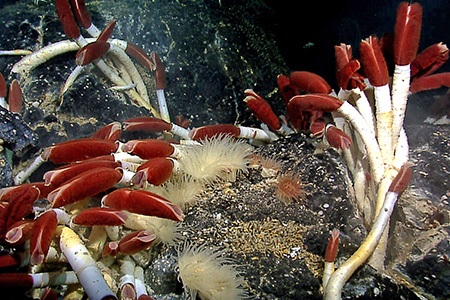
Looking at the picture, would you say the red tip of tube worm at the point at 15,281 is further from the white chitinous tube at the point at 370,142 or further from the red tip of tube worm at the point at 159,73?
the red tip of tube worm at the point at 159,73

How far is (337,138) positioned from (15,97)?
8.93 ft

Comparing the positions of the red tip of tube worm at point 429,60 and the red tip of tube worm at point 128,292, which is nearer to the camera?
the red tip of tube worm at point 128,292

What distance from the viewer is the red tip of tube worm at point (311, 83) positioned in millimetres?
2859

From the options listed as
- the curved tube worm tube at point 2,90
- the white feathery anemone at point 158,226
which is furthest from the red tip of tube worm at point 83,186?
the curved tube worm tube at point 2,90

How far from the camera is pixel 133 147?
260 centimetres

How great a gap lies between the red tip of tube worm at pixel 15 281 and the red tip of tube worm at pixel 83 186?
15.5 inches

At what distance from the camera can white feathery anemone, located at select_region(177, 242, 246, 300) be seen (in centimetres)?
213

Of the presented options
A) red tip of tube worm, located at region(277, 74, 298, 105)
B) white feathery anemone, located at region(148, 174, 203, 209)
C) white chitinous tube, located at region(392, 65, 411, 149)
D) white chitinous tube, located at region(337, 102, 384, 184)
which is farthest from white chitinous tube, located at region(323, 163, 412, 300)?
red tip of tube worm, located at region(277, 74, 298, 105)

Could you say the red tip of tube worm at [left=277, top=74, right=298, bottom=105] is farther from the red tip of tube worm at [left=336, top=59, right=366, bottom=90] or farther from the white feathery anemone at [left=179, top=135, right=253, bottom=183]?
the white feathery anemone at [left=179, top=135, right=253, bottom=183]

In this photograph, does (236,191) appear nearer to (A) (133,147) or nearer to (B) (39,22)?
(A) (133,147)

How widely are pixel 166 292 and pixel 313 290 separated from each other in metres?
0.86

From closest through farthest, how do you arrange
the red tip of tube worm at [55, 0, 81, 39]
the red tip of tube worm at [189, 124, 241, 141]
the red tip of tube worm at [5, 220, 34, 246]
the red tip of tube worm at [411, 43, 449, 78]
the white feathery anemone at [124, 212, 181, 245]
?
the red tip of tube worm at [5, 220, 34, 246] → the white feathery anemone at [124, 212, 181, 245] → the red tip of tube worm at [411, 43, 449, 78] → the red tip of tube worm at [189, 124, 241, 141] → the red tip of tube worm at [55, 0, 81, 39]

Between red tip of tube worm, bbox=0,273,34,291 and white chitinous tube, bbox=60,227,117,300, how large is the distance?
0.71ft

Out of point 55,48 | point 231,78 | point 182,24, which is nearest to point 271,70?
point 231,78
